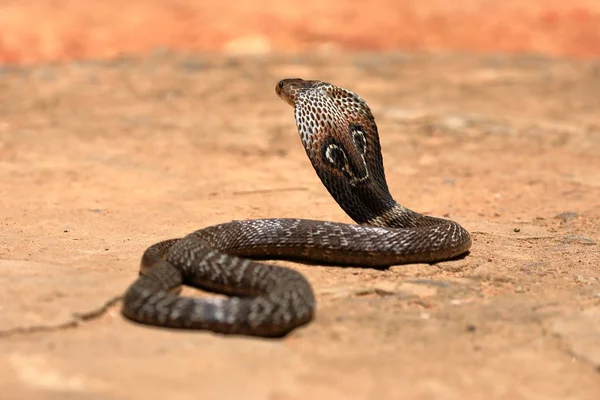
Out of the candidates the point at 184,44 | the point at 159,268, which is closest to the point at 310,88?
the point at 159,268

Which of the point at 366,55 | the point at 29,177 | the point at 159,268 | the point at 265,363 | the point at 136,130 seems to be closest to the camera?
the point at 265,363

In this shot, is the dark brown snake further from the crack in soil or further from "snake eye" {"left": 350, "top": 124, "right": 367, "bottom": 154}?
the crack in soil

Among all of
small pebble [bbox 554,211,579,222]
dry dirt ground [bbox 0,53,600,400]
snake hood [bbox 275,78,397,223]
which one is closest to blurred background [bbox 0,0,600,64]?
dry dirt ground [bbox 0,53,600,400]

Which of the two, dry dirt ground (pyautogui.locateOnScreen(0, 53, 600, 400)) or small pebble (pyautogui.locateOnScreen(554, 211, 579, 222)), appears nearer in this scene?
dry dirt ground (pyautogui.locateOnScreen(0, 53, 600, 400))

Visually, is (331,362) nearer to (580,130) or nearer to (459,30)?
(580,130)

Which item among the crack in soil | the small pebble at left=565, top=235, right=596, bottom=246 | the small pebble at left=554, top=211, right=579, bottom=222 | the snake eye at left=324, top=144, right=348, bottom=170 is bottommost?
the small pebble at left=565, top=235, right=596, bottom=246

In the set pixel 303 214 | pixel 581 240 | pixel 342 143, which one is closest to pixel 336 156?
pixel 342 143

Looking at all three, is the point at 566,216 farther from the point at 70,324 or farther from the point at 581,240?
the point at 70,324
